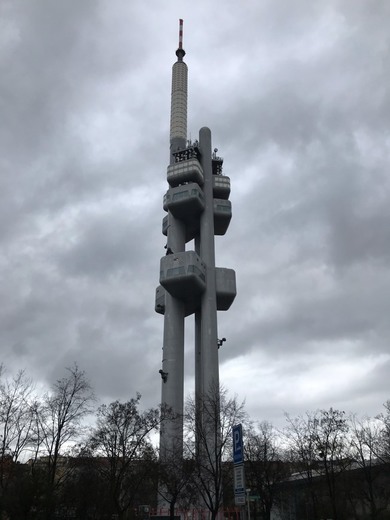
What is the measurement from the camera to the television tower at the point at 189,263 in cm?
7512

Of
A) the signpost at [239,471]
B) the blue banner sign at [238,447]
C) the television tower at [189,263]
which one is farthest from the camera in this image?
the television tower at [189,263]

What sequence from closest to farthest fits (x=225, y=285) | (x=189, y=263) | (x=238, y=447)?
(x=238, y=447)
(x=189, y=263)
(x=225, y=285)

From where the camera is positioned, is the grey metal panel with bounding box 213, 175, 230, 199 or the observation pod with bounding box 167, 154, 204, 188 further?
the grey metal panel with bounding box 213, 175, 230, 199

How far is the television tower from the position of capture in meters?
75.1

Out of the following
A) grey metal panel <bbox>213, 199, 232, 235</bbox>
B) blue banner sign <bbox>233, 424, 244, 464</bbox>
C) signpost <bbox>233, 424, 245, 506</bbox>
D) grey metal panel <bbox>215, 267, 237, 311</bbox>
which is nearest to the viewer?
signpost <bbox>233, 424, 245, 506</bbox>

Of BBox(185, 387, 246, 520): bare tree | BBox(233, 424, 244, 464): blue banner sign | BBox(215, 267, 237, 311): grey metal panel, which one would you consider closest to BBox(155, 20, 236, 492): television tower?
BBox(215, 267, 237, 311): grey metal panel

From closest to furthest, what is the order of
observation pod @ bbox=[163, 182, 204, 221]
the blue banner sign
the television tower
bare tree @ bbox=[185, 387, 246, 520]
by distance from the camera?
the blue banner sign → bare tree @ bbox=[185, 387, 246, 520] → the television tower → observation pod @ bbox=[163, 182, 204, 221]

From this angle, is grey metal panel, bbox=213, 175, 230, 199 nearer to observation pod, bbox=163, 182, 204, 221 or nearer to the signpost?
observation pod, bbox=163, 182, 204, 221

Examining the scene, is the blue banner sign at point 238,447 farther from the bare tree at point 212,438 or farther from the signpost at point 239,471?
the bare tree at point 212,438

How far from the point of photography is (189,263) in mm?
77125

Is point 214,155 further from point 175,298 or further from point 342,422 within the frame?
point 342,422

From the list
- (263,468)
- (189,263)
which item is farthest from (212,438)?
(189,263)

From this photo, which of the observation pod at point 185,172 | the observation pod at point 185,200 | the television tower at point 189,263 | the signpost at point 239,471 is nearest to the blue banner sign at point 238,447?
the signpost at point 239,471

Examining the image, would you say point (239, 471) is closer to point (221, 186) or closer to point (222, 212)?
point (222, 212)
